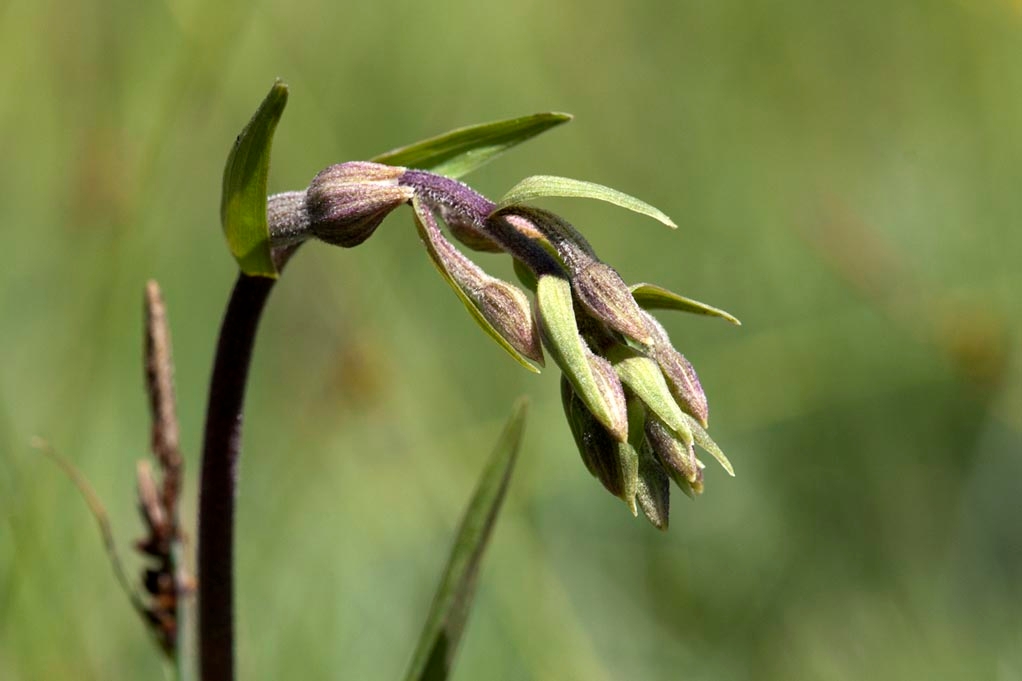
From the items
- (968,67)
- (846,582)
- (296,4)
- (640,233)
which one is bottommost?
(846,582)

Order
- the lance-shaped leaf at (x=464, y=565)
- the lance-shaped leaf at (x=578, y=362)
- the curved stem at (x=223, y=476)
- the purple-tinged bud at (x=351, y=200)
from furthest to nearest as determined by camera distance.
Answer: the lance-shaped leaf at (x=464, y=565)
the curved stem at (x=223, y=476)
the purple-tinged bud at (x=351, y=200)
the lance-shaped leaf at (x=578, y=362)

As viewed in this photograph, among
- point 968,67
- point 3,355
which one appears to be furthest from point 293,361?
point 968,67

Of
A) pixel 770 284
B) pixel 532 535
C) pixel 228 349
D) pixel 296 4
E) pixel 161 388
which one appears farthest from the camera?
pixel 296 4

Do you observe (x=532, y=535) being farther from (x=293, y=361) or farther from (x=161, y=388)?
(x=161, y=388)

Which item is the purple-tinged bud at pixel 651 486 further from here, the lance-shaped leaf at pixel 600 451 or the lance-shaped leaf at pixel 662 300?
the lance-shaped leaf at pixel 662 300

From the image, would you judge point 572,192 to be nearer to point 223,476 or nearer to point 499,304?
point 499,304

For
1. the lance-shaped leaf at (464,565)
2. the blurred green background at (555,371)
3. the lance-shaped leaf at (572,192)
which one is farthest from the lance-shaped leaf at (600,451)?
the blurred green background at (555,371)

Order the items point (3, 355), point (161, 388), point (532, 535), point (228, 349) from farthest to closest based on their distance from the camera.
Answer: point (3, 355) < point (532, 535) < point (161, 388) < point (228, 349)
